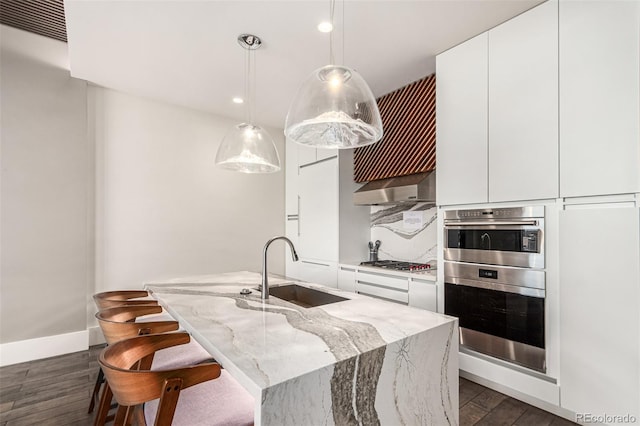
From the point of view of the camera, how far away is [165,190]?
373cm

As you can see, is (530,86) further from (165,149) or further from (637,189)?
(165,149)

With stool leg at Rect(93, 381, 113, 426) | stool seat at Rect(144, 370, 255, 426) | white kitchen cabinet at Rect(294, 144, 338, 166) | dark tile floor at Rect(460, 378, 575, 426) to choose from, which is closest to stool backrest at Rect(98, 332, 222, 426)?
stool seat at Rect(144, 370, 255, 426)

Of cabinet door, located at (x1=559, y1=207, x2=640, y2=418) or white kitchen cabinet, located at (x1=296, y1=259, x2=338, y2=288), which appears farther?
white kitchen cabinet, located at (x1=296, y1=259, x2=338, y2=288)

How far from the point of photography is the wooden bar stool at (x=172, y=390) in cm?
99

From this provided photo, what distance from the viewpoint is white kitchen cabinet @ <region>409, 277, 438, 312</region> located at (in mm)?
2662

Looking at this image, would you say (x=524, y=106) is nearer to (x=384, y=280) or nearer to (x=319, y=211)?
(x=384, y=280)

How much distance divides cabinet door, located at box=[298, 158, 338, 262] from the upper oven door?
1.45 m

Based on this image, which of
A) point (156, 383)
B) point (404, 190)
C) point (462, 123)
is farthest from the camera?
point (404, 190)

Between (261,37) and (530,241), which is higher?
(261,37)

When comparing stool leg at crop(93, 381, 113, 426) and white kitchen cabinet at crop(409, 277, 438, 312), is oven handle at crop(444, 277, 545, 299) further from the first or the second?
stool leg at crop(93, 381, 113, 426)

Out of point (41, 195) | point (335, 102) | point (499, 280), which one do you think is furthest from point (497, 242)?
point (41, 195)

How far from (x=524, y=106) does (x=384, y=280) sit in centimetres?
183

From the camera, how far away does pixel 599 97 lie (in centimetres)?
181

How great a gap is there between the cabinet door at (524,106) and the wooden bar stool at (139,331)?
218 cm
